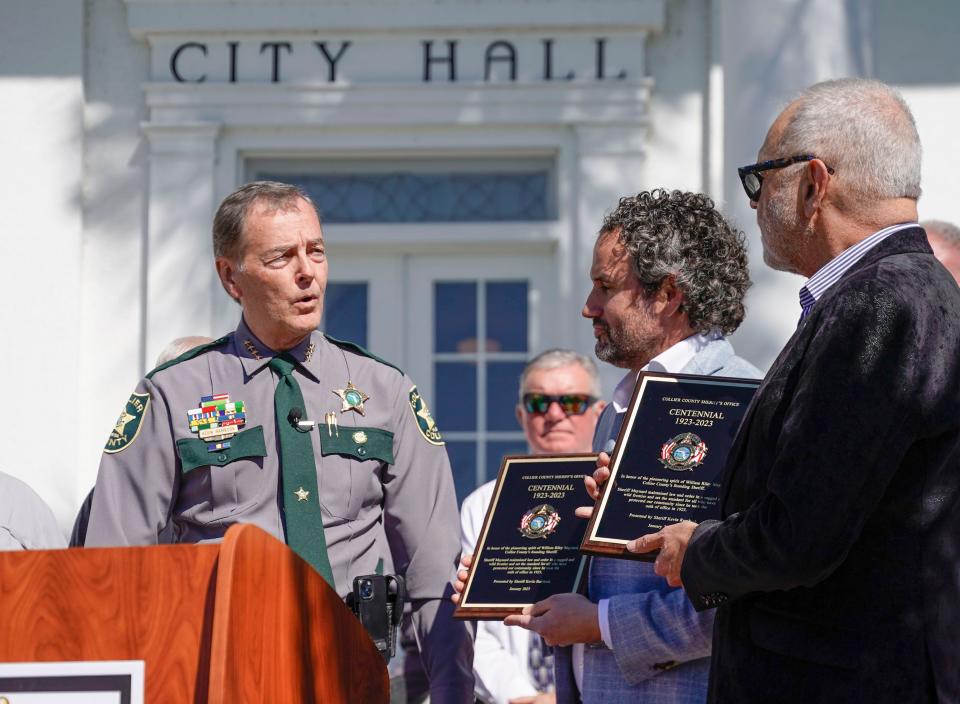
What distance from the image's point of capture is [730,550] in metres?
2.70

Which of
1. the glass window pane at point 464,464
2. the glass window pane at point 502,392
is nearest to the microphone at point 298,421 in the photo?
the glass window pane at point 464,464

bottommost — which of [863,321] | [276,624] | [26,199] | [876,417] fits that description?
[276,624]

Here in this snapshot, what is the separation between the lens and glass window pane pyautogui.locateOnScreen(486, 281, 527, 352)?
815 centimetres

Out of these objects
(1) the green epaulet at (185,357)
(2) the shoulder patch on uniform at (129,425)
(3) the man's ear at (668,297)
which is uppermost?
(3) the man's ear at (668,297)

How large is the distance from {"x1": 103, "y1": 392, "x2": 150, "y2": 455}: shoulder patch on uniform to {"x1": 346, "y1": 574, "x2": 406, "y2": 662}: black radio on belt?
2.24 ft

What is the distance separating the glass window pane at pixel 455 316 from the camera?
816 cm

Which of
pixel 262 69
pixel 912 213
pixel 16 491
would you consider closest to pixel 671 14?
pixel 262 69

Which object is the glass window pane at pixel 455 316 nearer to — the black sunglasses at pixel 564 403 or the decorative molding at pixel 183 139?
the decorative molding at pixel 183 139

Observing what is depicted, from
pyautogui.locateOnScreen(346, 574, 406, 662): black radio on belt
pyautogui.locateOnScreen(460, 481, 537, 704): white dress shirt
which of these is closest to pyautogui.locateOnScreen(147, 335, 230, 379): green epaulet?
pyautogui.locateOnScreen(346, 574, 406, 662): black radio on belt

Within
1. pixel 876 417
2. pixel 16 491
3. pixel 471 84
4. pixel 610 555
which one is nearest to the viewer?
pixel 876 417

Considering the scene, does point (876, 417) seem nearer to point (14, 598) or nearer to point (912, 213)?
point (912, 213)

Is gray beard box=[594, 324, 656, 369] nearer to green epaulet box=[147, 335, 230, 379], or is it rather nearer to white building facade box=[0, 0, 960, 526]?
green epaulet box=[147, 335, 230, 379]

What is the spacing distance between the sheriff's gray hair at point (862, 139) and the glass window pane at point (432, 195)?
519cm

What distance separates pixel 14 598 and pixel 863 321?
155 centimetres
